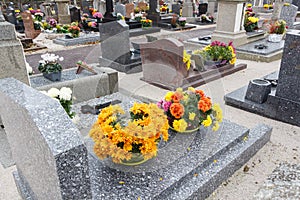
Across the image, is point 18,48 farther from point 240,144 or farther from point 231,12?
point 231,12

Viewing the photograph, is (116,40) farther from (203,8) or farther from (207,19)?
(203,8)

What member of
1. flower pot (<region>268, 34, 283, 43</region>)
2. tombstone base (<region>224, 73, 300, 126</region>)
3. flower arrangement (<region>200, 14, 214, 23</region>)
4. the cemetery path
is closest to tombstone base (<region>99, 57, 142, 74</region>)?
the cemetery path

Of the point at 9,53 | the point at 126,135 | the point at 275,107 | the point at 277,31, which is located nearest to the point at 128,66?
the point at 9,53

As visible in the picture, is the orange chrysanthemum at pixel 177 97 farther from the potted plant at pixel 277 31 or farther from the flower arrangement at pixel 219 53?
the potted plant at pixel 277 31

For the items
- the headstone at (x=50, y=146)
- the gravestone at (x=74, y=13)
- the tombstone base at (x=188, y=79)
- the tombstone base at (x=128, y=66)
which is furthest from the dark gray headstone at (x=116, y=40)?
the gravestone at (x=74, y=13)

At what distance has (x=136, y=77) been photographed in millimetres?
6922

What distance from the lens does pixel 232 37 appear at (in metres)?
9.18

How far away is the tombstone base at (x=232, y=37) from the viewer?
9.19 metres

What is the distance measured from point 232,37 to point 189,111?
22.3ft

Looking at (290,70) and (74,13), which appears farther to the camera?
(74,13)

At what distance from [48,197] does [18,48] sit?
9.23ft

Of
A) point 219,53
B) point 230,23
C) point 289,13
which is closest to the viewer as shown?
point 219,53

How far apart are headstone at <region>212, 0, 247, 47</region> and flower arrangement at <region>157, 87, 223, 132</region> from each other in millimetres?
6526

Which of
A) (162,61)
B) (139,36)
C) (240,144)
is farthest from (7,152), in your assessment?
(139,36)
